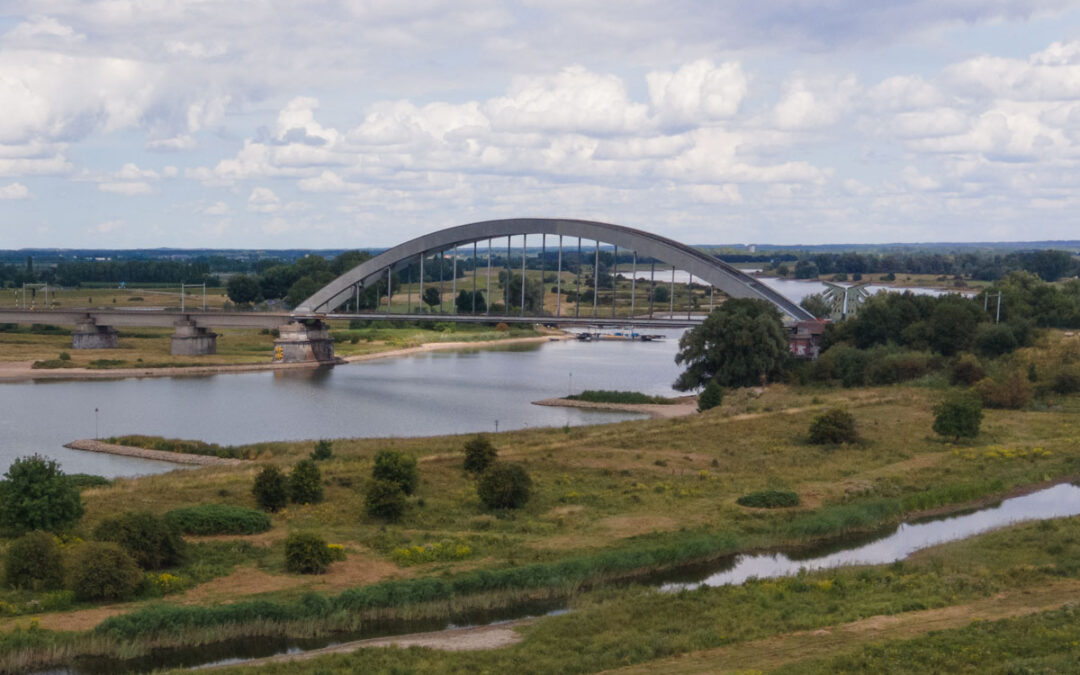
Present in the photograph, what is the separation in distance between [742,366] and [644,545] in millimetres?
33378

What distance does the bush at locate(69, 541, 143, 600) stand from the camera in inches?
790

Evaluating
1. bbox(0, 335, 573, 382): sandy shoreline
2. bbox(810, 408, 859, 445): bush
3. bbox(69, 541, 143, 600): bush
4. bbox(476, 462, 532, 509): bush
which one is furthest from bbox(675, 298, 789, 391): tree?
bbox(69, 541, 143, 600): bush

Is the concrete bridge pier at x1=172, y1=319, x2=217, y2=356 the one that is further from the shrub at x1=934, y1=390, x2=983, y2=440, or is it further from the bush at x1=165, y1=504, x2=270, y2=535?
the bush at x1=165, y1=504, x2=270, y2=535

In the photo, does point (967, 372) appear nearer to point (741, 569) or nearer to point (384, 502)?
point (741, 569)

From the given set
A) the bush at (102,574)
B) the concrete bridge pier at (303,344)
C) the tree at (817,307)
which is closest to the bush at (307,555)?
the bush at (102,574)

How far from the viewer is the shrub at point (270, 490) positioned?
2738 cm

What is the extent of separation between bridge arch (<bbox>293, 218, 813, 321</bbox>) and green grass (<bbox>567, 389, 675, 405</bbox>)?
479 inches

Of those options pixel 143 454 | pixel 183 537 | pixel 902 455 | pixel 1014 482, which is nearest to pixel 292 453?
pixel 143 454

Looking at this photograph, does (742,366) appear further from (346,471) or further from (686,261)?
(346,471)

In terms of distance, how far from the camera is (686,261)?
72562 mm

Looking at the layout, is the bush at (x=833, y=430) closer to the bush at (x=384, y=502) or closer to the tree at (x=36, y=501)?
the bush at (x=384, y=502)

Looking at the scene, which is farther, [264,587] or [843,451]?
[843,451]

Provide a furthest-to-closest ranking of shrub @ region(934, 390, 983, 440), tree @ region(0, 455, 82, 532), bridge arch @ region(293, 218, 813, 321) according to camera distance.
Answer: bridge arch @ region(293, 218, 813, 321)
shrub @ region(934, 390, 983, 440)
tree @ region(0, 455, 82, 532)

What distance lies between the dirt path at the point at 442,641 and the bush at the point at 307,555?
3.07 m
